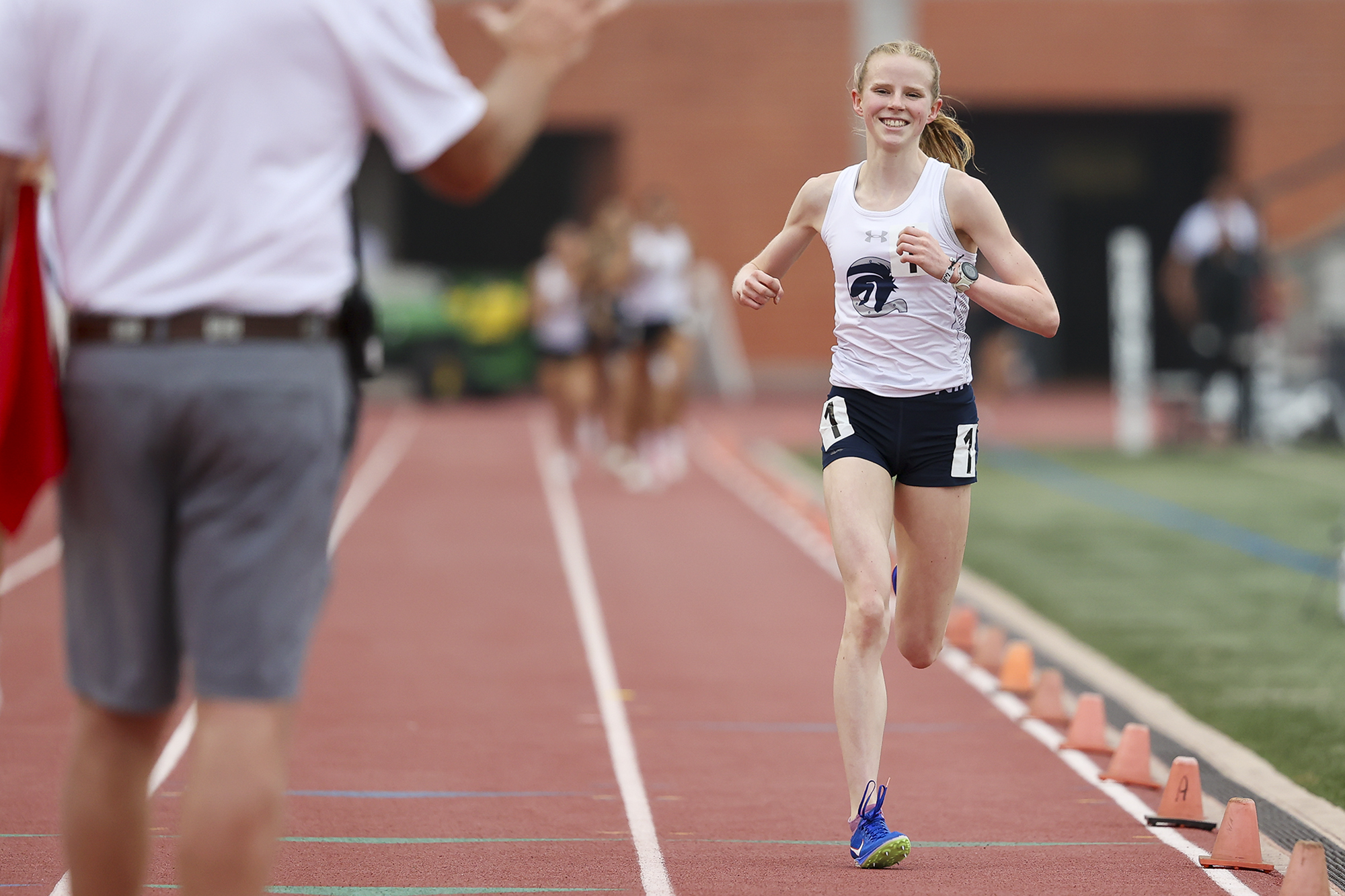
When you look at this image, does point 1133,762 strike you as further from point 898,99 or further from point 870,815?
point 898,99

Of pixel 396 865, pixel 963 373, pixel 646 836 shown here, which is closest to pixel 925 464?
pixel 963 373

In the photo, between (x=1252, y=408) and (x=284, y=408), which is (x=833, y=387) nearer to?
(x=284, y=408)

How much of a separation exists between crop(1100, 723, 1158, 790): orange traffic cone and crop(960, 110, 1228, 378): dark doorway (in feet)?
88.4

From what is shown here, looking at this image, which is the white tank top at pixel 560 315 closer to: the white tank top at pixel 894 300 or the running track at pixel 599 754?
the running track at pixel 599 754

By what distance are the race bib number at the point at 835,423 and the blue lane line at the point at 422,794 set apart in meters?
1.61

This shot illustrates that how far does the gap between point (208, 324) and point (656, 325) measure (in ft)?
46.6

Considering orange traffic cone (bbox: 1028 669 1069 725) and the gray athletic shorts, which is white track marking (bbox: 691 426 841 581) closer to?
orange traffic cone (bbox: 1028 669 1069 725)

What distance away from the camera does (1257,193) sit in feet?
102

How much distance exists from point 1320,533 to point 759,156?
19269 mm

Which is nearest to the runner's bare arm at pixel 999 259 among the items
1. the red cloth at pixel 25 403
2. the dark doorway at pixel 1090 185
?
the red cloth at pixel 25 403

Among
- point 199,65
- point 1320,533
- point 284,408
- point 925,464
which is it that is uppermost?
point 199,65

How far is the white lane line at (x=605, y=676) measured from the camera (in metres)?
5.63

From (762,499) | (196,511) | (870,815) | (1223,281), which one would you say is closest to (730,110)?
(1223,281)

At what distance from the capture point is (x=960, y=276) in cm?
534
